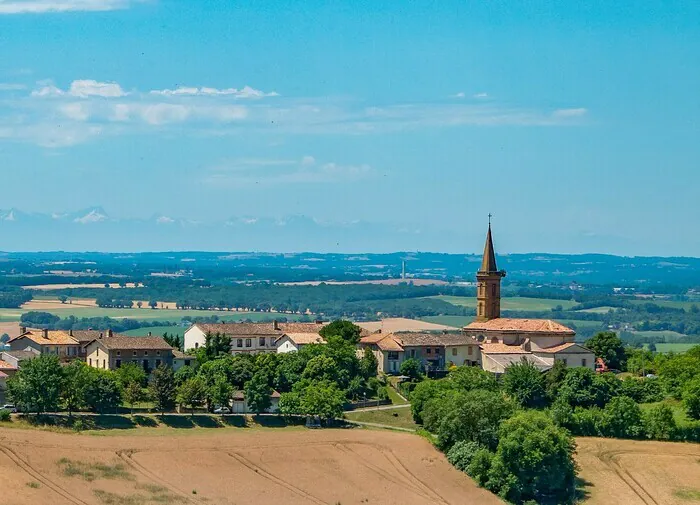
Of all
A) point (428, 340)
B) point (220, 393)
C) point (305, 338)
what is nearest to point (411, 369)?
point (428, 340)

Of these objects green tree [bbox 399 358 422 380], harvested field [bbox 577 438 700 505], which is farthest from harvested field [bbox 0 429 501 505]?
green tree [bbox 399 358 422 380]

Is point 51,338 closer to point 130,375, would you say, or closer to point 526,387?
point 130,375

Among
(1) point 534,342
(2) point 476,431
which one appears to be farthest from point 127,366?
(1) point 534,342

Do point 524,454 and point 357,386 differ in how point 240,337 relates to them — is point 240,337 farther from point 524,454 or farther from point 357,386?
point 524,454

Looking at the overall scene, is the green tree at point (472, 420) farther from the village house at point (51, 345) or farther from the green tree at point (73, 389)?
the village house at point (51, 345)

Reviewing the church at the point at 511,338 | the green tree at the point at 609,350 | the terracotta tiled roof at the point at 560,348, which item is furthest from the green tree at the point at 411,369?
the green tree at the point at 609,350

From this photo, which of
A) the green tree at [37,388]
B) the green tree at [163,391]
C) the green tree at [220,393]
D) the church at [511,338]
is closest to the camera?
the green tree at [37,388]
